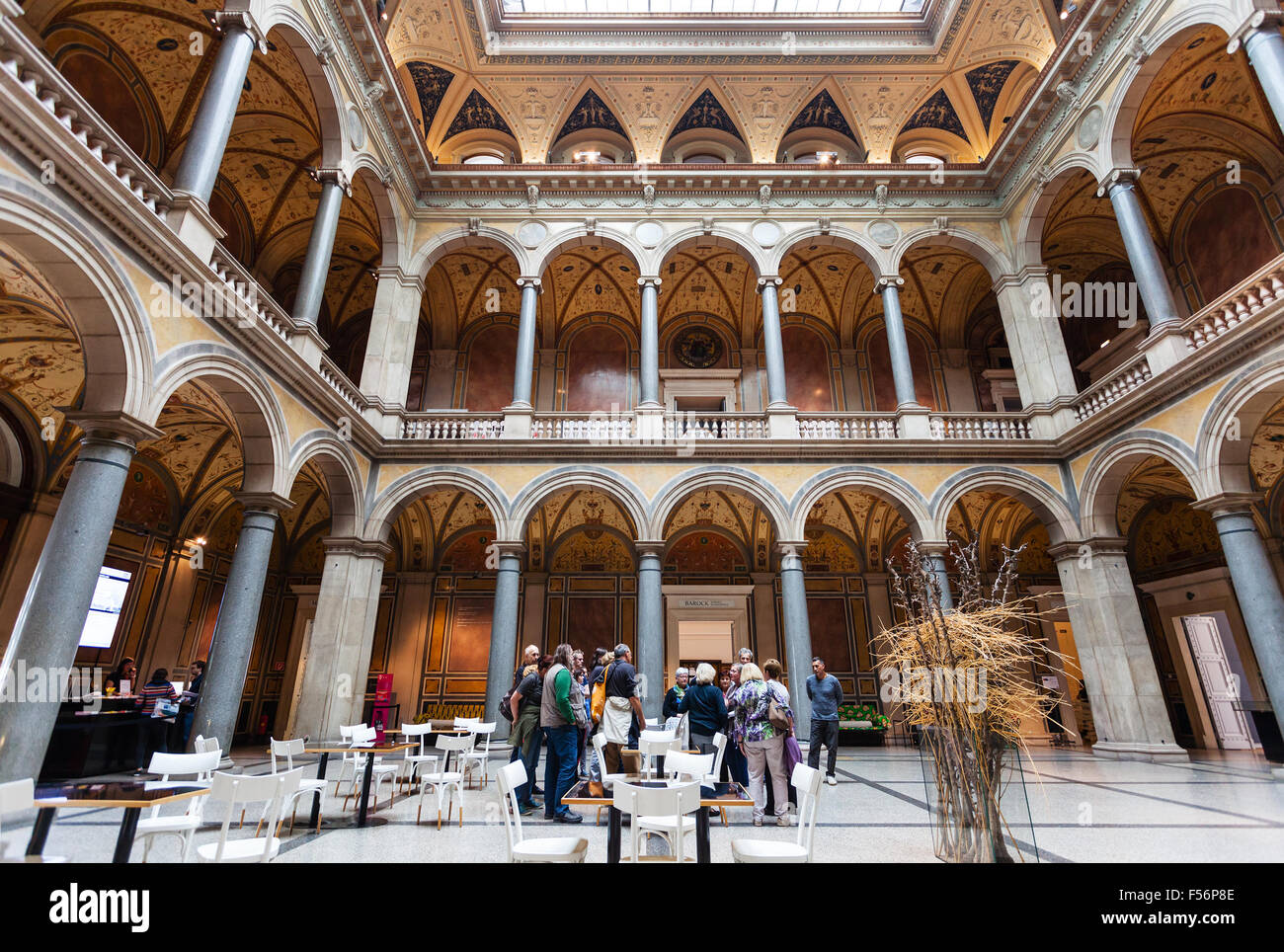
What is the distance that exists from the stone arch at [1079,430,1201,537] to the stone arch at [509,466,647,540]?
7.54 metres

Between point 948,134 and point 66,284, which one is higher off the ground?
point 948,134

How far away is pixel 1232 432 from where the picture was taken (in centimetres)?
802

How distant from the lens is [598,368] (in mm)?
15391

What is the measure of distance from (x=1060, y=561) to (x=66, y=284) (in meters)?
14.0

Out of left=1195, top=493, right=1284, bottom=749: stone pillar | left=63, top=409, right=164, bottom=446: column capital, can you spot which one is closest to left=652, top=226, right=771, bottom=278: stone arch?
left=1195, top=493, right=1284, bottom=749: stone pillar

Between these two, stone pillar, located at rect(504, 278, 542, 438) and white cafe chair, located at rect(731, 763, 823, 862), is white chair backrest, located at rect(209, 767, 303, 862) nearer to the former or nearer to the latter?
white cafe chair, located at rect(731, 763, 823, 862)

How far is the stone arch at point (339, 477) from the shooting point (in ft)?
30.5

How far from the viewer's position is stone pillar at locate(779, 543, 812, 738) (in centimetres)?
958

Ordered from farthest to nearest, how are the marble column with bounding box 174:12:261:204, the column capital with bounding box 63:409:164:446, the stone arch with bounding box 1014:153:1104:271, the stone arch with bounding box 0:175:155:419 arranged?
the stone arch with bounding box 1014:153:1104:271
the marble column with bounding box 174:12:261:204
the column capital with bounding box 63:409:164:446
the stone arch with bounding box 0:175:155:419

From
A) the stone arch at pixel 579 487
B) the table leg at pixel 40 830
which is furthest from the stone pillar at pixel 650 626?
the table leg at pixel 40 830

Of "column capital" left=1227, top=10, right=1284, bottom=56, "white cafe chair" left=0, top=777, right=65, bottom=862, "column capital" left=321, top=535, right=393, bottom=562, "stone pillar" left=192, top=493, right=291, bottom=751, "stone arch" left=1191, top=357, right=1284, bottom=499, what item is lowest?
"white cafe chair" left=0, top=777, right=65, bottom=862

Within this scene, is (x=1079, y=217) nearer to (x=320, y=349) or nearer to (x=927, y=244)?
(x=927, y=244)
